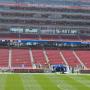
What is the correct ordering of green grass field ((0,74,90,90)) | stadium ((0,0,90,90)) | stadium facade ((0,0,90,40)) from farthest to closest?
stadium facade ((0,0,90,40)) < stadium ((0,0,90,90)) < green grass field ((0,74,90,90))

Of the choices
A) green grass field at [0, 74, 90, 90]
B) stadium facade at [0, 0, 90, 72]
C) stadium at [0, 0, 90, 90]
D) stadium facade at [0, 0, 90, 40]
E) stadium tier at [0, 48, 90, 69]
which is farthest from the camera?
stadium facade at [0, 0, 90, 40]

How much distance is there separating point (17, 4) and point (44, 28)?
9.83 m

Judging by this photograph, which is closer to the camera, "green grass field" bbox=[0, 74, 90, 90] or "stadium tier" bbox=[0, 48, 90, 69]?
"green grass field" bbox=[0, 74, 90, 90]

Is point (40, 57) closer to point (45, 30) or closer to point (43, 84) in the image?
point (45, 30)

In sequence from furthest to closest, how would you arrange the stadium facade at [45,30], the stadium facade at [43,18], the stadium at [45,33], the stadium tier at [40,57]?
the stadium facade at [43,18]
the stadium facade at [45,30]
the stadium at [45,33]
the stadium tier at [40,57]

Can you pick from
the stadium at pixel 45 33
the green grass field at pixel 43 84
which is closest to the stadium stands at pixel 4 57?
the stadium at pixel 45 33

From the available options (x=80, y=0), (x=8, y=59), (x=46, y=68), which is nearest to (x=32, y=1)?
(x=80, y=0)

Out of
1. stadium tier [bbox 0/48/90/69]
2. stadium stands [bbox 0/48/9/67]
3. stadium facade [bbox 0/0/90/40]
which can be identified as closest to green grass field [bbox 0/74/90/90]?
stadium tier [bbox 0/48/90/69]

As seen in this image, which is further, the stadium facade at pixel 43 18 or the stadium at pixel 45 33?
the stadium facade at pixel 43 18

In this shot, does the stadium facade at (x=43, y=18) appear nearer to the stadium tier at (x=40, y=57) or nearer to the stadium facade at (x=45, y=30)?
the stadium facade at (x=45, y=30)

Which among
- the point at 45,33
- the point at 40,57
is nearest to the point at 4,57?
the point at 40,57

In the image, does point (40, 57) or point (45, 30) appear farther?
point (45, 30)

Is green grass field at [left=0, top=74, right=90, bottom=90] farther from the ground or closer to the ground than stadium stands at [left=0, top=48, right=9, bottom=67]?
farther from the ground

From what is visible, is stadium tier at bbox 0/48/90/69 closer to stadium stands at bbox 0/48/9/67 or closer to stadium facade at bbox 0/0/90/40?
stadium stands at bbox 0/48/9/67
